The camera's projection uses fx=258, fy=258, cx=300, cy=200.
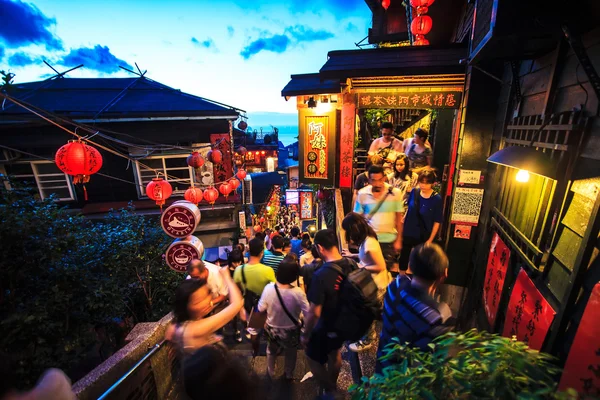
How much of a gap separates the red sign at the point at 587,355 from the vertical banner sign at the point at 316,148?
7.61 meters

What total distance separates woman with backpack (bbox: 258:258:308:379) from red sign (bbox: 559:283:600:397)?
2.78 meters

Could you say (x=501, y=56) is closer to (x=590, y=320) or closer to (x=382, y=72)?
(x=382, y=72)

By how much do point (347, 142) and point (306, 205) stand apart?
851 centimetres

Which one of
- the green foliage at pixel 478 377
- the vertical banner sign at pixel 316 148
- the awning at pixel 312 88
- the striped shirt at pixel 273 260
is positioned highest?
the awning at pixel 312 88

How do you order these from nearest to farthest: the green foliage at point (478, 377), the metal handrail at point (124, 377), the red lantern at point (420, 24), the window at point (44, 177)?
1. the green foliage at point (478, 377)
2. the metal handrail at point (124, 377)
3. the red lantern at point (420, 24)
4. the window at point (44, 177)

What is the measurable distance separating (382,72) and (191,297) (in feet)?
22.2

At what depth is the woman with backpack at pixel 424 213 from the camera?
5168 mm

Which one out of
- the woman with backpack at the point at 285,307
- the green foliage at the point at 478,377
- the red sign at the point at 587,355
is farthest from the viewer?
the woman with backpack at the point at 285,307

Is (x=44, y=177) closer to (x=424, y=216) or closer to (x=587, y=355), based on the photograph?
(x=424, y=216)

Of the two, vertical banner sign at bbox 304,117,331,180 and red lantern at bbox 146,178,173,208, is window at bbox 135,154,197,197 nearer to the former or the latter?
red lantern at bbox 146,178,173,208

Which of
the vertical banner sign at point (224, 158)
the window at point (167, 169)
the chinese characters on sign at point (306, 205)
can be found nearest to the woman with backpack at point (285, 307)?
the vertical banner sign at point (224, 158)

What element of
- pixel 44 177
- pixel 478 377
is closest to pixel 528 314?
pixel 478 377

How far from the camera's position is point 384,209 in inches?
204

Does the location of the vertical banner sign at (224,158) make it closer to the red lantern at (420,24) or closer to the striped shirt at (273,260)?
the striped shirt at (273,260)
